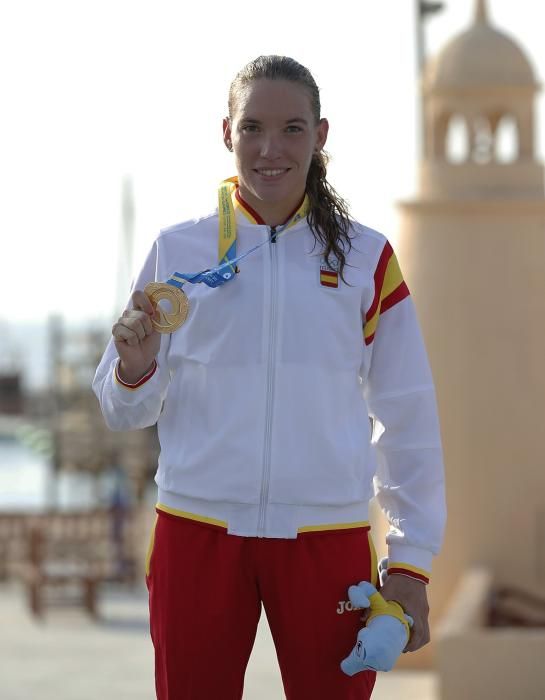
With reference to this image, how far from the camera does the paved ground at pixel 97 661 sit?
11.0 meters

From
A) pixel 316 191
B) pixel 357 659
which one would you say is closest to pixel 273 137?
pixel 316 191

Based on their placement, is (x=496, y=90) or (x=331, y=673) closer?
(x=331, y=673)

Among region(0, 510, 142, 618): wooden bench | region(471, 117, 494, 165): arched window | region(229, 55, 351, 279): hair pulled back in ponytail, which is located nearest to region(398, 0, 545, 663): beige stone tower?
region(471, 117, 494, 165): arched window

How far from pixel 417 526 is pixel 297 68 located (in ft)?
2.96

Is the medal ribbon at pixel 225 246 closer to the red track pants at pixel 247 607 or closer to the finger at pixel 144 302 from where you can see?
the finger at pixel 144 302

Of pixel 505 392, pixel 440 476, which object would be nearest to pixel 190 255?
pixel 440 476

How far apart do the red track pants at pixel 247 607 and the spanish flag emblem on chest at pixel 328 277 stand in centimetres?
46

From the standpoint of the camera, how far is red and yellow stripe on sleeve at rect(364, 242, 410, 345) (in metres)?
2.86

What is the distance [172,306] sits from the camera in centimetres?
271

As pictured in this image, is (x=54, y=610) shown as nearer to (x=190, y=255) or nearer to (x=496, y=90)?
(x=496, y=90)

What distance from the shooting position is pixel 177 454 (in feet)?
9.23

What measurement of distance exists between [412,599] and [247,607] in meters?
0.32

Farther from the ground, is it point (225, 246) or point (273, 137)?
point (273, 137)

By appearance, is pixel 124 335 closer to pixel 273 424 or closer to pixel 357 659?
pixel 273 424
